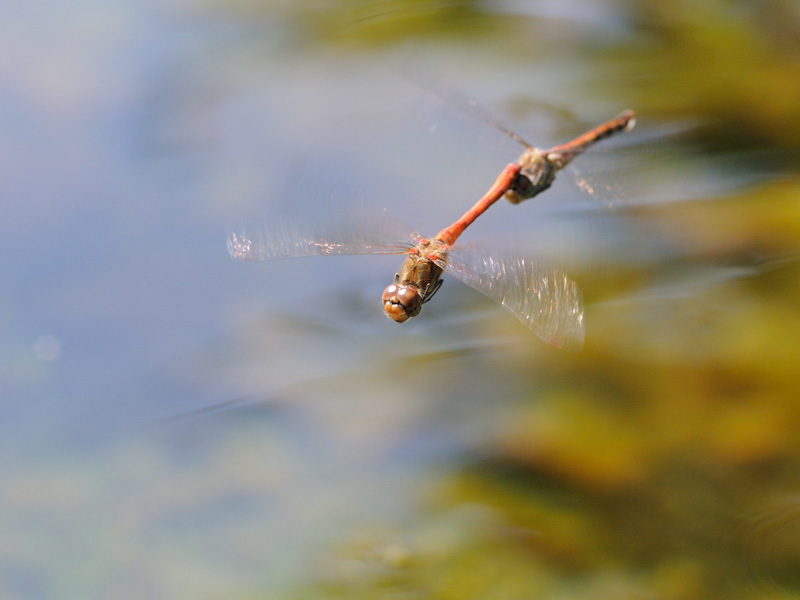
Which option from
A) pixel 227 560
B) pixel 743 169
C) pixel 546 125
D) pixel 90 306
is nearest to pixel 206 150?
pixel 90 306

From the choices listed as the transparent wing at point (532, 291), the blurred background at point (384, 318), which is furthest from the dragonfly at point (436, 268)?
the blurred background at point (384, 318)

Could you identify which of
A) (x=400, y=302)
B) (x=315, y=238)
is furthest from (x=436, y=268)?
(x=315, y=238)

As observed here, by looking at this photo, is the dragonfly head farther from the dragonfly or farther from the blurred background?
the blurred background

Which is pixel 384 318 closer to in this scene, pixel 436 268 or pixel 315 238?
pixel 436 268

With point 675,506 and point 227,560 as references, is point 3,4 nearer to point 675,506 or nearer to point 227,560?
point 227,560

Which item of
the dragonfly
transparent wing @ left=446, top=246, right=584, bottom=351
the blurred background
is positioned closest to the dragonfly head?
the dragonfly
